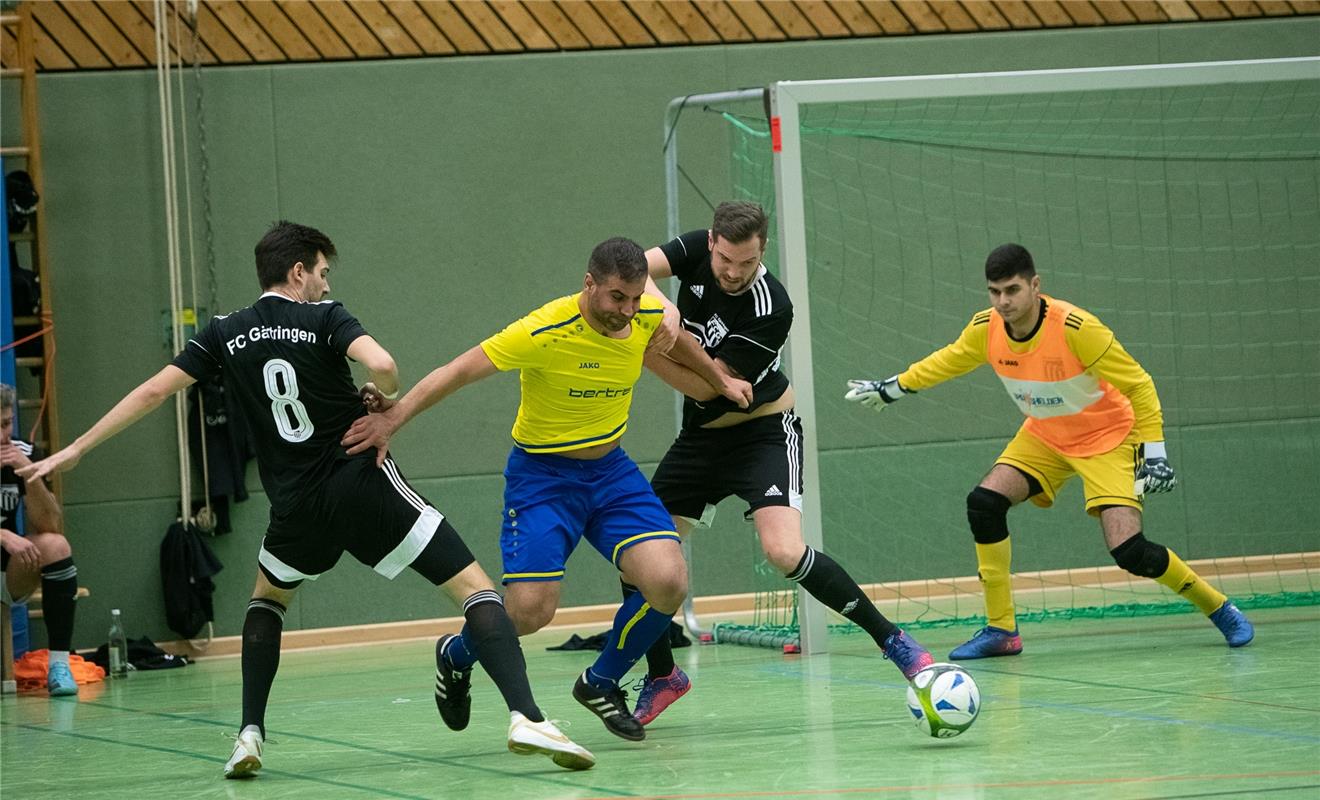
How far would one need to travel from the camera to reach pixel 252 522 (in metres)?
10.5

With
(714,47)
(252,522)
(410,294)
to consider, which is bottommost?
(252,522)

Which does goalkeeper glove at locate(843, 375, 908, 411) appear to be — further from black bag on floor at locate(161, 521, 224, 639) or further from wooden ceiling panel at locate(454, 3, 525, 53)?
black bag on floor at locate(161, 521, 224, 639)

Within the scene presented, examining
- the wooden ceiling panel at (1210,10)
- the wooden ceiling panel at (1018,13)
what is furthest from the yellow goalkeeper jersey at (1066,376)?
the wooden ceiling panel at (1210,10)

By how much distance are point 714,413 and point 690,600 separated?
3546mm

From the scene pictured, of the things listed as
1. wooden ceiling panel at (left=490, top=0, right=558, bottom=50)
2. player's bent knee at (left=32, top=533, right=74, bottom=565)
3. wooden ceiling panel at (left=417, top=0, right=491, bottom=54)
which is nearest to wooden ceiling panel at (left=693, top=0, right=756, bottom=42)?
wooden ceiling panel at (left=490, top=0, right=558, bottom=50)

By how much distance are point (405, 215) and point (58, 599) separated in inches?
129

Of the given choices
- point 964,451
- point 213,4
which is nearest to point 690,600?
point 964,451

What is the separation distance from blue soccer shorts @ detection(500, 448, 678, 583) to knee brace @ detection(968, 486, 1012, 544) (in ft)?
8.87

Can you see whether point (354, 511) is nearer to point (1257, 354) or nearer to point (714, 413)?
point (714, 413)

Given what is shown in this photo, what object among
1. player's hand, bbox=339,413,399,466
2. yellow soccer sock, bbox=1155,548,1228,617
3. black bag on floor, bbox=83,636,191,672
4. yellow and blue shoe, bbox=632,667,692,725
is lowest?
black bag on floor, bbox=83,636,191,672

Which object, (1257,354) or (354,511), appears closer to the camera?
(354,511)

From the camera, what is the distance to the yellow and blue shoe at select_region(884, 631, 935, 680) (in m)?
5.60

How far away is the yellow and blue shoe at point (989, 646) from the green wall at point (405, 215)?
10.9 ft

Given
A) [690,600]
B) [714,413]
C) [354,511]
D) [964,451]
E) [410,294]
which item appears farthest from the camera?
[964,451]
